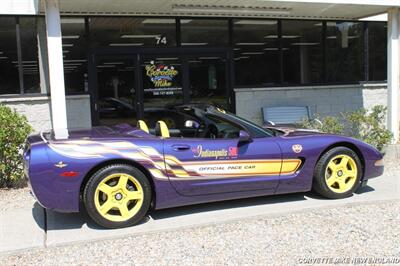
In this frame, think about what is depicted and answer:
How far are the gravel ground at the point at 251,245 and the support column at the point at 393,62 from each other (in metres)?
5.16

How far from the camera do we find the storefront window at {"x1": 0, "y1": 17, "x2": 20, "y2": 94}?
29.9 ft

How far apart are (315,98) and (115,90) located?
15.3ft

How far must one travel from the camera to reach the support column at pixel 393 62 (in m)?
9.91

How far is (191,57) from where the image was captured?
10.5 meters

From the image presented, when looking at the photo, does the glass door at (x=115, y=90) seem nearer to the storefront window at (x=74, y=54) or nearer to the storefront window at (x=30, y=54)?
the storefront window at (x=74, y=54)

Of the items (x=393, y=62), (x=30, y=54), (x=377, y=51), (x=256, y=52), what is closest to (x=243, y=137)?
(x=30, y=54)

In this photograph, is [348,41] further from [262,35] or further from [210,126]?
[210,126]

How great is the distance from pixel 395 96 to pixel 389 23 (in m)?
1.48

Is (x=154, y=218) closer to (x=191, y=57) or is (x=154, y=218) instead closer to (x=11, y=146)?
(x=11, y=146)

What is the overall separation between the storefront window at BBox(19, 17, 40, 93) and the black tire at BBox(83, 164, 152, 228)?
501cm

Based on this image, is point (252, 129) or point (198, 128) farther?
point (198, 128)

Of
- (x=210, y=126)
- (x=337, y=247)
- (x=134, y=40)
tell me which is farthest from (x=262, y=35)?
(x=337, y=247)

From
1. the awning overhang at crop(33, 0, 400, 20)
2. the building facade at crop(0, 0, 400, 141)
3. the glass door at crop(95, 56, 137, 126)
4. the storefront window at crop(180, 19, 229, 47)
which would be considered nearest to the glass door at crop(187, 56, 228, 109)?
the building facade at crop(0, 0, 400, 141)

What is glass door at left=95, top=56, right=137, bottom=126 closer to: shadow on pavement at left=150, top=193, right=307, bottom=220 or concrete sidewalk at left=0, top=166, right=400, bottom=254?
concrete sidewalk at left=0, top=166, right=400, bottom=254
